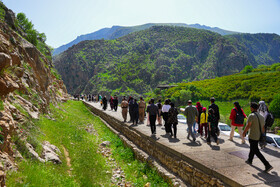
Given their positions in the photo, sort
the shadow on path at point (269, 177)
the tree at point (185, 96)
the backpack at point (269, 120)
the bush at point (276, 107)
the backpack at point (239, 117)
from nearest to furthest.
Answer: the shadow on path at point (269, 177), the backpack at point (269, 120), the backpack at point (239, 117), the bush at point (276, 107), the tree at point (185, 96)

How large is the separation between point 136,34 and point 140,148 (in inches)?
5835

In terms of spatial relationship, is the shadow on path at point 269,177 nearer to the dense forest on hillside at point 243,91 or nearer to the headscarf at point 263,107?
the headscarf at point 263,107

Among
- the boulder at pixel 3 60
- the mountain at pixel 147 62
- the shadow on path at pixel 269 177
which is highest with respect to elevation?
the mountain at pixel 147 62

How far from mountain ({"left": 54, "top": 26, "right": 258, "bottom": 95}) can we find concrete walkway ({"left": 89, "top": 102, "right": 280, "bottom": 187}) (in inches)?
3688

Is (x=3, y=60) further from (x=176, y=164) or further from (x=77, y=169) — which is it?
(x=176, y=164)

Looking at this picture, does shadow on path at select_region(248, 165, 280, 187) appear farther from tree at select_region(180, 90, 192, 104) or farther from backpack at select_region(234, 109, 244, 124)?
tree at select_region(180, 90, 192, 104)

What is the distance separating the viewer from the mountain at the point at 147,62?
109812 mm

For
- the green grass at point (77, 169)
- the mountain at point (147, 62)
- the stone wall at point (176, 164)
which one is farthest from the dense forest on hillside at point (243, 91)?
the mountain at point (147, 62)

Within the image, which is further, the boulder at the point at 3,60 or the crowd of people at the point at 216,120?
the boulder at the point at 3,60

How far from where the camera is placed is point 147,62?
120438mm

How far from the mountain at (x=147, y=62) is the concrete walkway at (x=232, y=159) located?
93.7 meters

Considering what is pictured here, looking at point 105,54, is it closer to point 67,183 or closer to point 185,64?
point 185,64

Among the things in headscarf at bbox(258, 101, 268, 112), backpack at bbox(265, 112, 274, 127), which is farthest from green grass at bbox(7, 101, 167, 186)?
headscarf at bbox(258, 101, 268, 112)

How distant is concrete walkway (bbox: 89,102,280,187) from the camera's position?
439 cm
